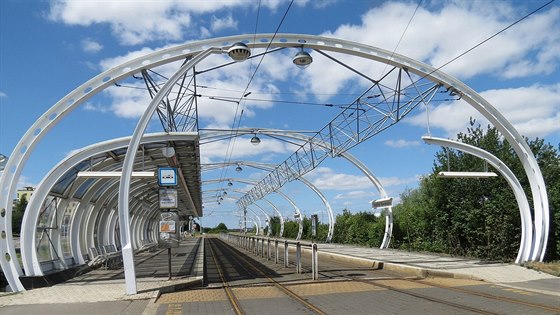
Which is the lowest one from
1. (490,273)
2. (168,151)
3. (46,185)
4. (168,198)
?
(490,273)

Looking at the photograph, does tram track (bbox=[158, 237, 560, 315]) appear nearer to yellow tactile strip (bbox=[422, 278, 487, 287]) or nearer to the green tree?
yellow tactile strip (bbox=[422, 278, 487, 287])

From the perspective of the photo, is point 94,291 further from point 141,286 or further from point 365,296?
point 365,296

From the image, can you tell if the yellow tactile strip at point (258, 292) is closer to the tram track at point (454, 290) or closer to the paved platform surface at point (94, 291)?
the paved platform surface at point (94, 291)

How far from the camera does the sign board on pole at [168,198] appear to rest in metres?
15.7

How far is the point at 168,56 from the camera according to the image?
47.7 ft

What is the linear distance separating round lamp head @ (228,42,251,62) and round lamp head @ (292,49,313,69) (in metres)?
1.42

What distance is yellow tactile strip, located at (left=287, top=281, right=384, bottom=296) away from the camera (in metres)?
13.2

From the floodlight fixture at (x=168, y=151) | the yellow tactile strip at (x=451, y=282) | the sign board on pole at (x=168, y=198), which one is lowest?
the yellow tactile strip at (x=451, y=282)

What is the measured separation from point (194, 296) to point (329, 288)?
3.86m

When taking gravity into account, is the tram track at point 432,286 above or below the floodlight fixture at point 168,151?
below

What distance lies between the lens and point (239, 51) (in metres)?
13.1

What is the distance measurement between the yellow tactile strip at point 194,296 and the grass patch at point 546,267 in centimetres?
1050

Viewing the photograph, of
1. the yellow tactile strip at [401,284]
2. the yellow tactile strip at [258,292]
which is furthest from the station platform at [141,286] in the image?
the yellow tactile strip at [258,292]

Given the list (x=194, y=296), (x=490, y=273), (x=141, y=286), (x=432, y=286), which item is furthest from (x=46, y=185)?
(x=490, y=273)
